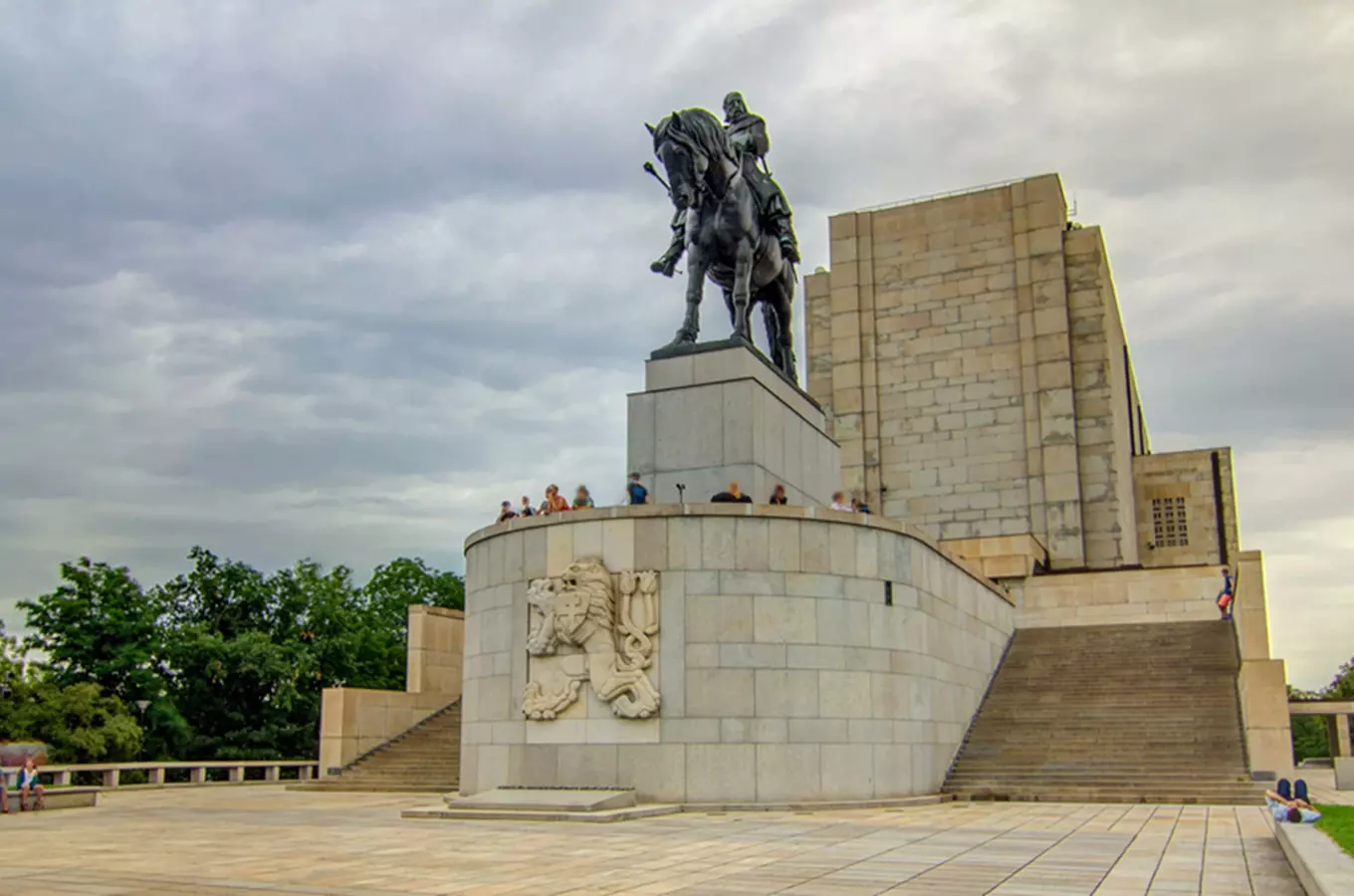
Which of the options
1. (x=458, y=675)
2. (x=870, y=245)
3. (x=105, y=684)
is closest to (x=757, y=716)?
(x=458, y=675)

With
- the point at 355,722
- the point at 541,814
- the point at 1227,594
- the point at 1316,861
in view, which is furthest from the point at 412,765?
the point at 1316,861

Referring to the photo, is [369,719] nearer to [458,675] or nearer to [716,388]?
[458,675]

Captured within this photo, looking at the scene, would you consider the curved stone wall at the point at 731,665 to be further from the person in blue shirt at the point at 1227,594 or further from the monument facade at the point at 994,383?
the monument facade at the point at 994,383

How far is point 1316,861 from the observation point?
382 inches

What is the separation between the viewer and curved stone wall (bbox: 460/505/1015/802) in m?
19.5

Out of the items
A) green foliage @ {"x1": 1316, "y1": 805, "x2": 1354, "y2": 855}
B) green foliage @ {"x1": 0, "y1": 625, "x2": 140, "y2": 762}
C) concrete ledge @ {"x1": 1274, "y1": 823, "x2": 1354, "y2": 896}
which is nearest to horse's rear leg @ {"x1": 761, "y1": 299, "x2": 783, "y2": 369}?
green foliage @ {"x1": 1316, "y1": 805, "x2": 1354, "y2": 855}

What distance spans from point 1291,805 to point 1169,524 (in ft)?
123

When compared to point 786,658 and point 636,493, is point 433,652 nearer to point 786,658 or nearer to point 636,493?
point 636,493

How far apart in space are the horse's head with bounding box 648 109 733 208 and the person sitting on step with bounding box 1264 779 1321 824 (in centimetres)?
1389

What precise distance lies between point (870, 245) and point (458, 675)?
898 inches

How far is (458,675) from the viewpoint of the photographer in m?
34.7

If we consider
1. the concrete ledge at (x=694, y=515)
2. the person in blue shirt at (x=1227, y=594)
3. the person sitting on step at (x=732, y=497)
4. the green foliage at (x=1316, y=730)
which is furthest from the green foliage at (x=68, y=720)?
the green foliage at (x=1316, y=730)

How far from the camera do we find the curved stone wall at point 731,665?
64.0ft

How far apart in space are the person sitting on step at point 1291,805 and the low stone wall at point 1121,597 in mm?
18658
